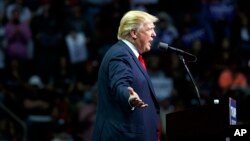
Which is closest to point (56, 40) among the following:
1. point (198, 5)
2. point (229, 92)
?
point (198, 5)

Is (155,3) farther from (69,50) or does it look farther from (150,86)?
(150,86)

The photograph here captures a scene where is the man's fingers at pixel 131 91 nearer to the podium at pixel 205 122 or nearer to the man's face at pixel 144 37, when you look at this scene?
the podium at pixel 205 122

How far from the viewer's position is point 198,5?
12938 mm

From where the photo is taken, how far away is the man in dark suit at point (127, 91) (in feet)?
16.0

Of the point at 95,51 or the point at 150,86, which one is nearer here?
the point at 150,86

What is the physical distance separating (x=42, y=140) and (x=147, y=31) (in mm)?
6055

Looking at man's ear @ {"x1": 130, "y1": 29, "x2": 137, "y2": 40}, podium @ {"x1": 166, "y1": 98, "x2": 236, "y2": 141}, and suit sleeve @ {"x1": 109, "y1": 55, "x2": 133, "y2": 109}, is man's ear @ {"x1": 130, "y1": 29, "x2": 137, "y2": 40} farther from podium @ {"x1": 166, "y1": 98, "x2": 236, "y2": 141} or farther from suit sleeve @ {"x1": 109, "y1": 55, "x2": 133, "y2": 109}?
podium @ {"x1": 166, "y1": 98, "x2": 236, "y2": 141}

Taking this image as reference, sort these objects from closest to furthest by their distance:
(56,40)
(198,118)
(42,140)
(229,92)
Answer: (198,118), (229,92), (42,140), (56,40)

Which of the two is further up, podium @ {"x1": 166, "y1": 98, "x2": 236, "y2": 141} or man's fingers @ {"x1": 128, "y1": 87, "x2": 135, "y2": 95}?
man's fingers @ {"x1": 128, "y1": 87, "x2": 135, "y2": 95}

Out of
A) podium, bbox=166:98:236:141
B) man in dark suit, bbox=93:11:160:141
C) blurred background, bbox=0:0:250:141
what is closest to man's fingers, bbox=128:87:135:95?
man in dark suit, bbox=93:11:160:141

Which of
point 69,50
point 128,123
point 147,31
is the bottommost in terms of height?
point 128,123

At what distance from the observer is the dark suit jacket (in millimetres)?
4895

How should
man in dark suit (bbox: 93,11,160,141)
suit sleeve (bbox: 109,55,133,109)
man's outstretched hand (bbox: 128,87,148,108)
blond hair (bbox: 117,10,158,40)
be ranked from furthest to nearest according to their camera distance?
blond hair (bbox: 117,10,158,40), man in dark suit (bbox: 93,11,160,141), suit sleeve (bbox: 109,55,133,109), man's outstretched hand (bbox: 128,87,148,108)

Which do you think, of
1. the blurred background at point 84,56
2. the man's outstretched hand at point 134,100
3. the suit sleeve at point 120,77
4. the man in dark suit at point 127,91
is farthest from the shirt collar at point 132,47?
the blurred background at point 84,56
